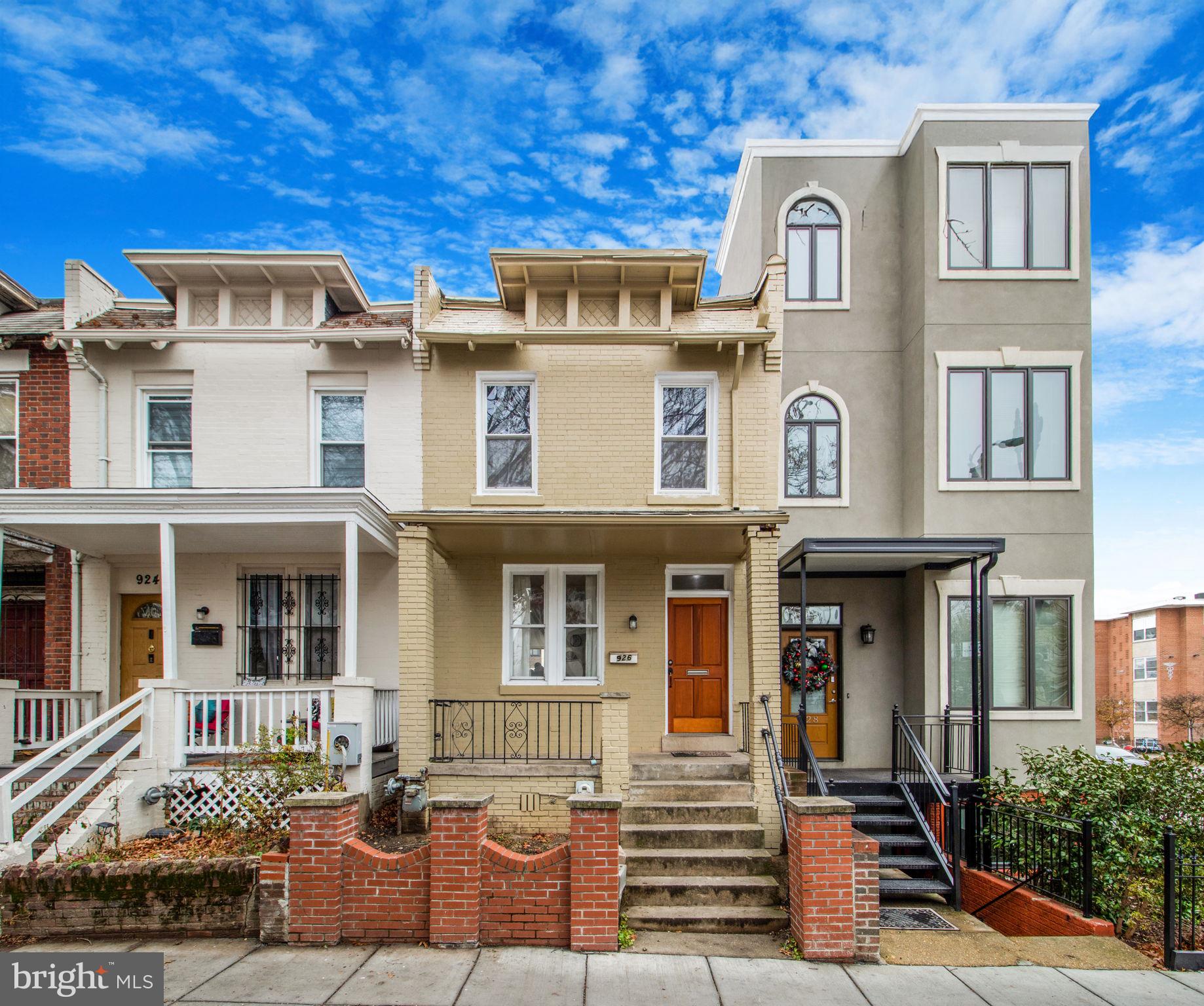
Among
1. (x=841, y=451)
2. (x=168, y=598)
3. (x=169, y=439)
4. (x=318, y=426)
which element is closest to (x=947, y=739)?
(x=841, y=451)

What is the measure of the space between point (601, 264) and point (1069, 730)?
9332mm

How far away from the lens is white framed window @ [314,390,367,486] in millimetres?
10719

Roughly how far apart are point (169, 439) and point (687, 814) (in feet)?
29.0

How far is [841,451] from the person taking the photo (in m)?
11.5

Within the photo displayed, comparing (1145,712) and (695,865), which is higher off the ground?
(695,865)

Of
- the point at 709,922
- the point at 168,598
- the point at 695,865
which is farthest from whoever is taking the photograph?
the point at 168,598

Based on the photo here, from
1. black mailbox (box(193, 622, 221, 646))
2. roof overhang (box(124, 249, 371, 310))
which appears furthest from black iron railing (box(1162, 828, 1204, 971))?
roof overhang (box(124, 249, 371, 310))

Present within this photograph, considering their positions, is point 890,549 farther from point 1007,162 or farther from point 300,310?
point 300,310

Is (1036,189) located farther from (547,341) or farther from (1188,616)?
(1188,616)

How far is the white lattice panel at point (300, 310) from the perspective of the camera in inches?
434

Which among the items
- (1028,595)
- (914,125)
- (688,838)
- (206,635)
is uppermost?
(914,125)

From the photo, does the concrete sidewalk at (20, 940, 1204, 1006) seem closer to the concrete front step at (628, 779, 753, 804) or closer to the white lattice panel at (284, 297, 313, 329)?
the concrete front step at (628, 779, 753, 804)

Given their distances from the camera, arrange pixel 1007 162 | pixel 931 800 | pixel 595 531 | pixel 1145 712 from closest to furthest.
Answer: pixel 595 531 → pixel 931 800 → pixel 1007 162 → pixel 1145 712

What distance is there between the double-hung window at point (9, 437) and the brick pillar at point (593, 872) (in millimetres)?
9808
